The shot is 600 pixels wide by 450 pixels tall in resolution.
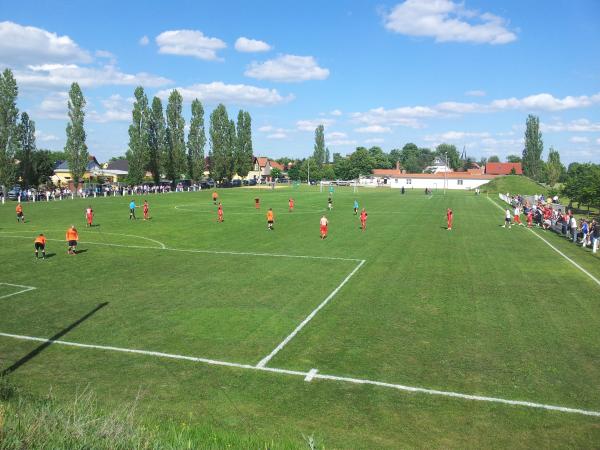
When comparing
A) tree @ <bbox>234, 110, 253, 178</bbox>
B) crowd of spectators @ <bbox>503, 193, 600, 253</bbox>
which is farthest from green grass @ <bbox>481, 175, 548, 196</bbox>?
tree @ <bbox>234, 110, 253, 178</bbox>

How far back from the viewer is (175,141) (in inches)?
3642

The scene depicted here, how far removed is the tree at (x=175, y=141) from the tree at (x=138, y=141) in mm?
5076

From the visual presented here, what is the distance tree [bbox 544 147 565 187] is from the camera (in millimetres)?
128750

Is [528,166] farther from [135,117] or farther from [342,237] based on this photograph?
[342,237]

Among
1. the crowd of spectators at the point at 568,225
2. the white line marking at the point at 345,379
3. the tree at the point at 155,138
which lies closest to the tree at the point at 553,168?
the crowd of spectators at the point at 568,225

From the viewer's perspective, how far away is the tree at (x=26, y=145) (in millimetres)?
67562

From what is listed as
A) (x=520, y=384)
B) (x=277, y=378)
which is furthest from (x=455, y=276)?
(x=277, y=378)

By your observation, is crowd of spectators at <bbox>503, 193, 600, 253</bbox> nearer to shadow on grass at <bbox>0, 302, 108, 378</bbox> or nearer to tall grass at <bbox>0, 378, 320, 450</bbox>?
shadow on grass at <bbox>0, 302, 108, 378</bbox>

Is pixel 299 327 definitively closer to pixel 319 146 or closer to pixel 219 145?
pixel 219 145

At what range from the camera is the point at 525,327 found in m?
14.6

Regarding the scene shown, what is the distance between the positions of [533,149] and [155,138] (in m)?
96.0

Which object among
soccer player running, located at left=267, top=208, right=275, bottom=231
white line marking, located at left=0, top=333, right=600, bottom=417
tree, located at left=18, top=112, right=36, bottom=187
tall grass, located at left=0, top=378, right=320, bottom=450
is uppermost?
tree, located at left=18, top=112, right=36, bottom=187

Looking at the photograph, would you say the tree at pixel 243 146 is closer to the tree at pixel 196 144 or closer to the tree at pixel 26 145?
the tree at pixel 196 144

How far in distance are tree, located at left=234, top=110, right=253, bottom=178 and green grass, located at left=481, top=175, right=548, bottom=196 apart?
5323 centimetres
